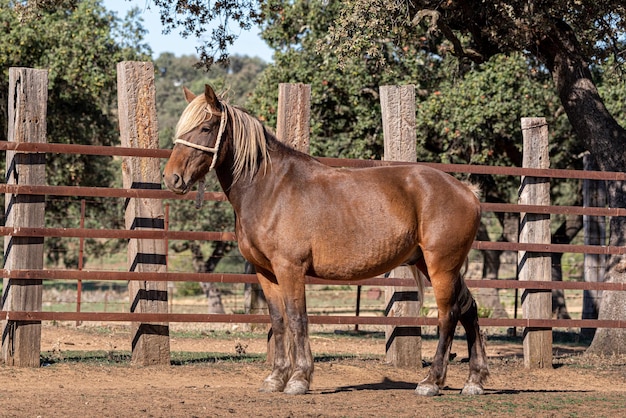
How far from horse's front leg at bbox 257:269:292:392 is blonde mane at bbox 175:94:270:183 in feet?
2.86

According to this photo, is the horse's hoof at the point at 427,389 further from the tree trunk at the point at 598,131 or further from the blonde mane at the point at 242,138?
the tree trunk at the point at 598,131

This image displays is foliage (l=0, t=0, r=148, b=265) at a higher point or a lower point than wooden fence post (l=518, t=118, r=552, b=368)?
higher

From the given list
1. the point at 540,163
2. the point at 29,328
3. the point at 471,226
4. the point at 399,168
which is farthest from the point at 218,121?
the point at 540,163

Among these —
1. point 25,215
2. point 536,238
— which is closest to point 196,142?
point 25,215

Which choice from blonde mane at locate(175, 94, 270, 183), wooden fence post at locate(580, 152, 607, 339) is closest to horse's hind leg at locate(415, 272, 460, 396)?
blonde mane at locate(175, 94, 270, 183)

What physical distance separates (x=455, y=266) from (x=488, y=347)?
5.37 metres

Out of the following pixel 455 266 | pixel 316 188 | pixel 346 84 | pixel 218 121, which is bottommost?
pixel 455 266

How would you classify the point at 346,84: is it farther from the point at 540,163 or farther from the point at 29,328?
the point at 29,328

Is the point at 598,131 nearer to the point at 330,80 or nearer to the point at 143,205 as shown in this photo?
the point at 143,205

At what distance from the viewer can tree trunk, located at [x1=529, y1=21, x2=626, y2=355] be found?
33.1 ft

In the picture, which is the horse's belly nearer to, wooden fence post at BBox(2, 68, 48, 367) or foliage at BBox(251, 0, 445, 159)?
wooden fence post at BBox(2, 68, 48, 367)

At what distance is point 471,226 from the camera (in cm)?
664

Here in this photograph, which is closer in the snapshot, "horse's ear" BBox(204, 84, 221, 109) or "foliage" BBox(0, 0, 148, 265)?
"horse's ear" BBox(204, 84, 221, 109)

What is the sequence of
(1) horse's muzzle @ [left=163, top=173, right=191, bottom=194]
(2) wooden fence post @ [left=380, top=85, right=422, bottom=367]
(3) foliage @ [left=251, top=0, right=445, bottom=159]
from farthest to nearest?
(3) foliage @ [left=251, top=0, right=445, bottom=159] < (2) wooden fence post @ [left=380, top=85, right=422, bottom=367] < (1) horse's muzzle @ [left=163, top=173, right=191, bottom=194]
